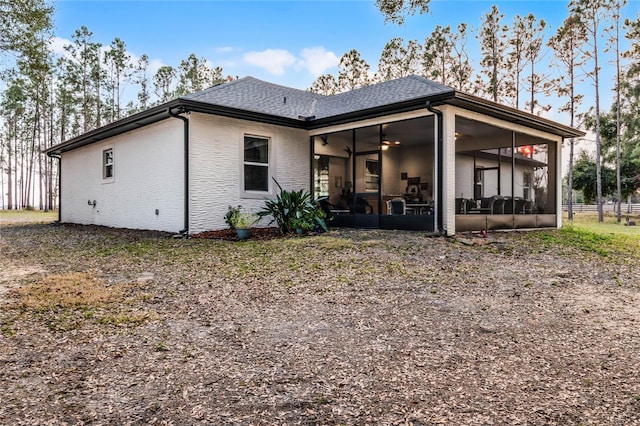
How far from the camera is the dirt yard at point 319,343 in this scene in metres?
2.10

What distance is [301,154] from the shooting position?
11.4 m

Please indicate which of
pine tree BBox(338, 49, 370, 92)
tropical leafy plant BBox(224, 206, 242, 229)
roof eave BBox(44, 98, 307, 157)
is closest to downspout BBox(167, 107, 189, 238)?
roof eave BBox(44, 98, 307, 157)

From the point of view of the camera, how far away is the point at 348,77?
28.3 metres

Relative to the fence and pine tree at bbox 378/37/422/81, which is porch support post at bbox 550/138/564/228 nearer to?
pine tree at bbox 378/37/422/81

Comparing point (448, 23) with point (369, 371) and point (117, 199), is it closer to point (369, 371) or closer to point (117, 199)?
point (117, 199)

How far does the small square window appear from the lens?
12836mm

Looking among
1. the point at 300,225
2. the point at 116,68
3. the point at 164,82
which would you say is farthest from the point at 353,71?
the point at 300,225

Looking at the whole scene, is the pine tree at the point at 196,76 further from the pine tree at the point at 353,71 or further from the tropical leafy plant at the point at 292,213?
the tropical leafy plant at the point at 292,213

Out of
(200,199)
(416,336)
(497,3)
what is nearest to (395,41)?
(497,3)

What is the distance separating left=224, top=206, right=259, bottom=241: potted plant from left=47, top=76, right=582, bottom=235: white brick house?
290 mm

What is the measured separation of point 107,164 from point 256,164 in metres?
5.70

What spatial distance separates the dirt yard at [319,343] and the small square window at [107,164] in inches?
285

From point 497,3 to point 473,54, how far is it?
2.77 meters

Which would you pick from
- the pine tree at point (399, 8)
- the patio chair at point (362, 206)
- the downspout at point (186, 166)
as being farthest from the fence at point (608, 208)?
the downspout at point (186, 166)
